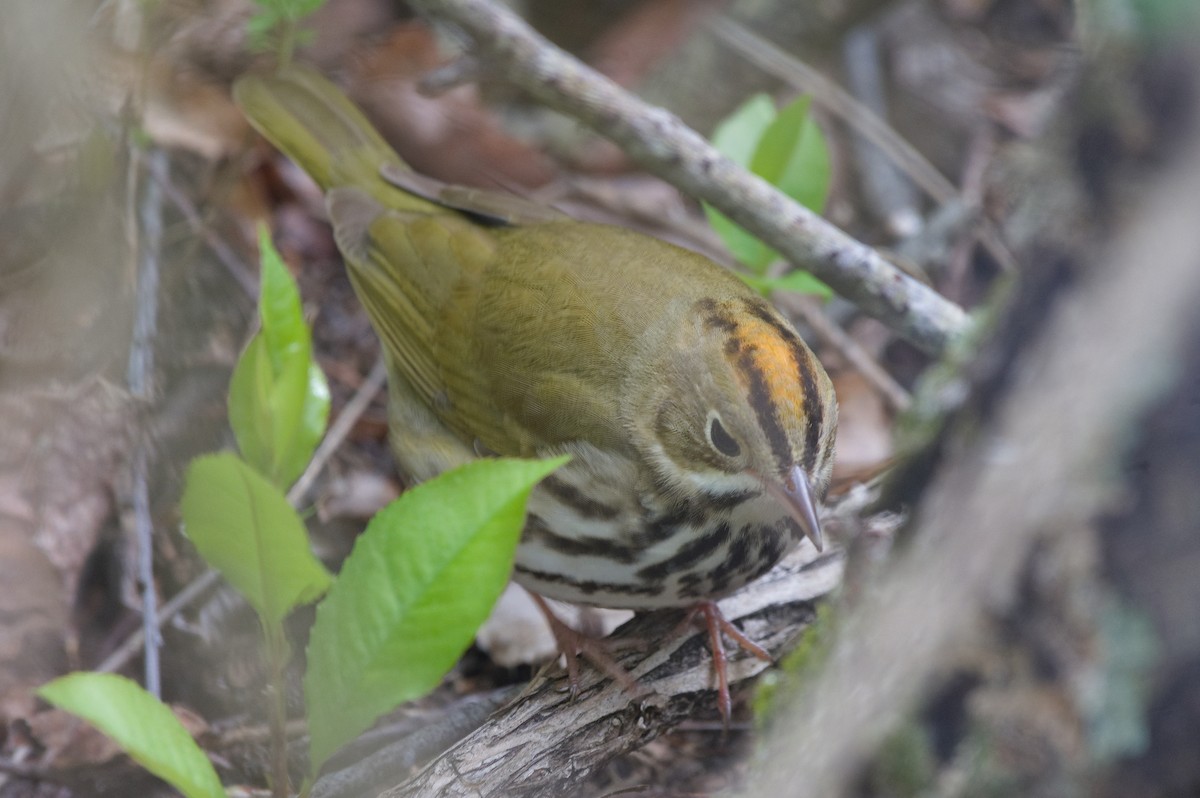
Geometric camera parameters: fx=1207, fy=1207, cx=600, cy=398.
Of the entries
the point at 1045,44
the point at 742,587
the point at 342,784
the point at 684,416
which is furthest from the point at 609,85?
the point at 1045,44

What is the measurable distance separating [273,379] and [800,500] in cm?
92

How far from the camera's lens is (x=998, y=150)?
4.39m

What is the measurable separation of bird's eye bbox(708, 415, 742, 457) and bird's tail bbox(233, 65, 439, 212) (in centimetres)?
133

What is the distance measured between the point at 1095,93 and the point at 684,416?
1.12 metres

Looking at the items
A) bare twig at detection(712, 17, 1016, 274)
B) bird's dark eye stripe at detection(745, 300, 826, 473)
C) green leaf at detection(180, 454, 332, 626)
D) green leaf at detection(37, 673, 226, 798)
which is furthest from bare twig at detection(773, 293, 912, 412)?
green leaf at detection(37, 673, 226, 798)

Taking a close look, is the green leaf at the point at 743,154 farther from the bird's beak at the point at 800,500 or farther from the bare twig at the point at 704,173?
the bird's beak at the point at 800,500

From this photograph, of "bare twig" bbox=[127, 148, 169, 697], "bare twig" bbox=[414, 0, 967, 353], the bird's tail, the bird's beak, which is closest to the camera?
the bird's beak

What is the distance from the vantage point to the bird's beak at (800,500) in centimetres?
203

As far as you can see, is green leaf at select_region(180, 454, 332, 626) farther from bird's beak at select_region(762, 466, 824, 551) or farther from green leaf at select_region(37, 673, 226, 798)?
bird's beak at select_region(762, 466, 824, 551)

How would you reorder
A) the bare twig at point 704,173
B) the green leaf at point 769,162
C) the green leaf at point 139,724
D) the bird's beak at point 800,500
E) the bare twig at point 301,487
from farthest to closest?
the green leaf at point 769,162 < the bare twig at point 704,173 < the bare twig at point 301,487 < the bird's beak at point 800,500 < the green leaf at point 139,724

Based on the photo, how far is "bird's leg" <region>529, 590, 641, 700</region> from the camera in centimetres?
226

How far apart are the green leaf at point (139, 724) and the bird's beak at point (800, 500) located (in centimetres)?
100

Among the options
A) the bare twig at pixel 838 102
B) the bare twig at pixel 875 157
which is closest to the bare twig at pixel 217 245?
the bare twig at pixel 838 102

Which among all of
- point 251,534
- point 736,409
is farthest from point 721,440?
point 251,534
